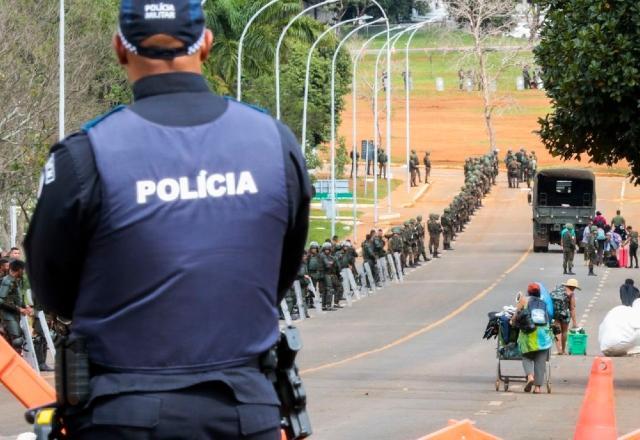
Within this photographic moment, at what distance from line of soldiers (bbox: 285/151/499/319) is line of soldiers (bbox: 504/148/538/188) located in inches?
192

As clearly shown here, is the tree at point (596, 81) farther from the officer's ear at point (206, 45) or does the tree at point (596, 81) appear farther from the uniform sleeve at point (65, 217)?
the uniform sleeve at point (65, 217)

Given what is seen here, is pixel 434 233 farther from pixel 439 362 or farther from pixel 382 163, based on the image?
pixel 439 362

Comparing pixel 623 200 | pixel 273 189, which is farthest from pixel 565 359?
pixel 623 200

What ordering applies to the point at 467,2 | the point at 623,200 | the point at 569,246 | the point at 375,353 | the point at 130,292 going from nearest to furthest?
the point at 130,292 < the point at 375,353 < the point at 569,246 < the point at 623,200 < the point at 467,2

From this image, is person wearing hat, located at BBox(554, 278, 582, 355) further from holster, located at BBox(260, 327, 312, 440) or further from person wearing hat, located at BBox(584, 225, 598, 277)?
holster, located at BBox(260, 327, 312, 440)

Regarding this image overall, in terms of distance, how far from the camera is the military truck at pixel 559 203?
59906 mm

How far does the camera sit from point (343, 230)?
64.7 metres

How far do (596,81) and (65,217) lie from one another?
74.2 ft

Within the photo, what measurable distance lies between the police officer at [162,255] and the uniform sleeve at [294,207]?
10 cm

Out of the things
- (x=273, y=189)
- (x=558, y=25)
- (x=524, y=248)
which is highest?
(x=558, y=25)

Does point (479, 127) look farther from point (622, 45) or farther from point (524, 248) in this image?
point (622, 45)

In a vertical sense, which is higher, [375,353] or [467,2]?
[467,2]

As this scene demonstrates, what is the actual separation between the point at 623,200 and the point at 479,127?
29325 mm

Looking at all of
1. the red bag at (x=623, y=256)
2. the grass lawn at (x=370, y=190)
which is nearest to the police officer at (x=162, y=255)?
the red bag at (x=623, y=256)
